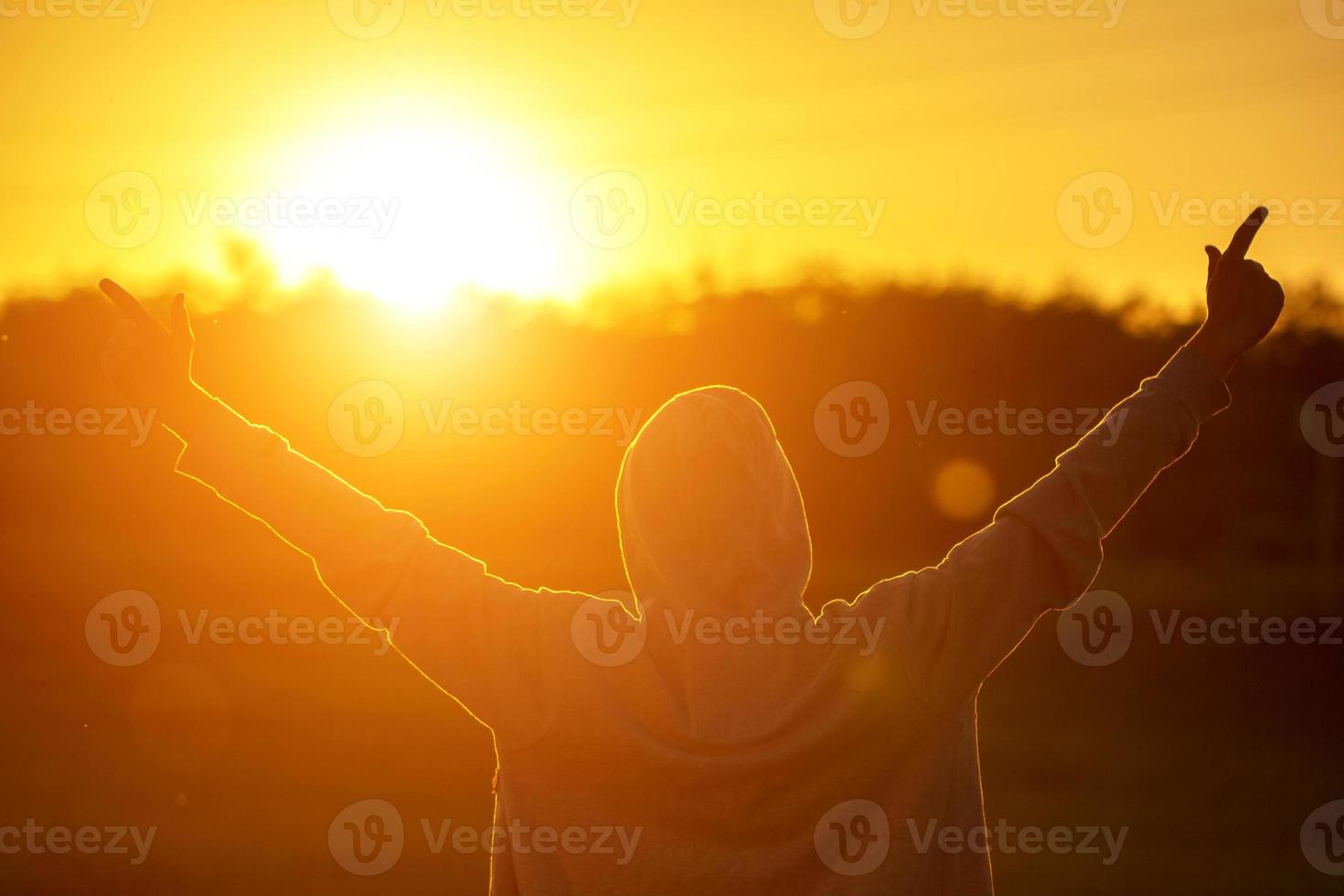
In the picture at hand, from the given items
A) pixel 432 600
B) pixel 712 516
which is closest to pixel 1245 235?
pixel 712 516

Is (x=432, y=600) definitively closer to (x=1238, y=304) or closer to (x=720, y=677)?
(x=720, y=677)

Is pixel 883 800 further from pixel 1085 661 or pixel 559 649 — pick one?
pixel 1085 661

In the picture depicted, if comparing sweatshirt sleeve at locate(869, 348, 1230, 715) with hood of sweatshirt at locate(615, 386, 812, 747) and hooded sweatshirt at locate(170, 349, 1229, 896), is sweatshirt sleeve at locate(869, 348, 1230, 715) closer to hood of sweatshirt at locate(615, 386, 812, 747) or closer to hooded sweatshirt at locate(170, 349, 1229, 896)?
hooded sweatshirt at locate(170, 349, 1229, 896)

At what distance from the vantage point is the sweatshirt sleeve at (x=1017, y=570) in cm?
262

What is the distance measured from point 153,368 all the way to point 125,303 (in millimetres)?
146

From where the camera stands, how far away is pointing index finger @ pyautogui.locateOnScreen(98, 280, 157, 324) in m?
2.84

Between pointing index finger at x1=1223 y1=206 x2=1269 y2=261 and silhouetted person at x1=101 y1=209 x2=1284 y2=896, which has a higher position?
pointing index finger at x1=1223 y1=206 x2=1269 y2=261

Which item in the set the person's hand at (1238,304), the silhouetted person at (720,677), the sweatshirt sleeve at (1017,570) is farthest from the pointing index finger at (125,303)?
the person's hand at (1238,304)

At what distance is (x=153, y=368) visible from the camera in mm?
2799

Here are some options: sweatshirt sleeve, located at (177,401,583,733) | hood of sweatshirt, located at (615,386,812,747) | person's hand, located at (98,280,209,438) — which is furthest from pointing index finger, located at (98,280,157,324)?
hood of sweatshirt, located at (615,386,812,747)

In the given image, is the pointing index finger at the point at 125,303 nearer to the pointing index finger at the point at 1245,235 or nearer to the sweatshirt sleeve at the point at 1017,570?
the sweatshirt sleeve at the point at 1017,570

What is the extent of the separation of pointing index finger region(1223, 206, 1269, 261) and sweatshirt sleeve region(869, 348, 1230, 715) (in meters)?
0.37

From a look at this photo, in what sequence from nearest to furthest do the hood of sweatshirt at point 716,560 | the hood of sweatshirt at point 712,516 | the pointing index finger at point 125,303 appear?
the hood of sweatshirt at point 716,560, the hood of sweatshirt at point 712,516, the pointing index finger at point 125,303

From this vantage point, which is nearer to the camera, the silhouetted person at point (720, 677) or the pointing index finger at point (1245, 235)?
the silhouetted person at point (720, 677)
